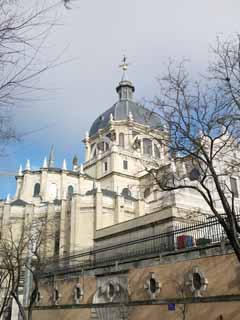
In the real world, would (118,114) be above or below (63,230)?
above

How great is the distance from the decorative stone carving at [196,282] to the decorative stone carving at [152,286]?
1.97 m

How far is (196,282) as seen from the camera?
16.2 m

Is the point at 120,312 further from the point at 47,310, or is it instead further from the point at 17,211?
the point at 17,211

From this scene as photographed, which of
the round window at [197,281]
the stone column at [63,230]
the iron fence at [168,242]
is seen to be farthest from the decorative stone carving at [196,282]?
the stone column at [63,230]

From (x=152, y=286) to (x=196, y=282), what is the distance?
290 centimetres

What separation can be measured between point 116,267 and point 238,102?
13.6 m

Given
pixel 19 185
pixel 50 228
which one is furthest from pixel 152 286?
pixel 19 185

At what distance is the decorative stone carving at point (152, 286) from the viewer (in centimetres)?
1780

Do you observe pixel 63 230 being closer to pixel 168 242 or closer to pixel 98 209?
pixel 98 209

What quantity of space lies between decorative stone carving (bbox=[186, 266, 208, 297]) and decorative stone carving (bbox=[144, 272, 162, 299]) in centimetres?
197

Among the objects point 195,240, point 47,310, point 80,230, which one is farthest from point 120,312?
point 80,230

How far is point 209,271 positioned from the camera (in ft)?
51.6

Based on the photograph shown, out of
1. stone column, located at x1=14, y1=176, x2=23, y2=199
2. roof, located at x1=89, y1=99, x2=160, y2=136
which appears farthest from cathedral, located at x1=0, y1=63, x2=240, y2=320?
roof, located at x1=89, y1=99, x2=160, y2=136

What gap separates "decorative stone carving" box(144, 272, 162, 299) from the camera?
58.4 ft
